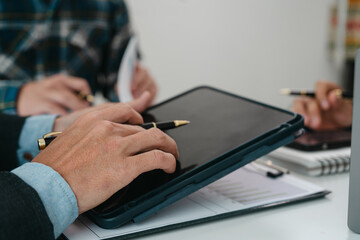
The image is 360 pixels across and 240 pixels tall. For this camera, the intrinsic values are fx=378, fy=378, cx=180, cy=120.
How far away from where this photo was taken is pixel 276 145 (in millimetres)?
438

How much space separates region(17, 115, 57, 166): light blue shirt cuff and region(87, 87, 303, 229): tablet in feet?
0.54

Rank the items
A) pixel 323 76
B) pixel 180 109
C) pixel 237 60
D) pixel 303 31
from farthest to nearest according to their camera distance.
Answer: pixel 323 76 < pixel 303 31 < pixel 237 60 < pixel 180 109

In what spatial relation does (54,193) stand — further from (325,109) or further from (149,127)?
(325,109)

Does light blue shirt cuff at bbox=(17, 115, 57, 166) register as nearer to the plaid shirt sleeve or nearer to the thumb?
the thumb

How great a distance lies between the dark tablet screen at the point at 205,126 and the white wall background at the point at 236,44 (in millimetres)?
1263

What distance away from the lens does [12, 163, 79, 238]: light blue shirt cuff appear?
1.15 ft

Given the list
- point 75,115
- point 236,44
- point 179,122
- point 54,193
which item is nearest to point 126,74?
point 75,115

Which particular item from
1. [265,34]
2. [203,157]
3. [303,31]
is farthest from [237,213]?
[303,31]

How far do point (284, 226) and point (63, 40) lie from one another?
0.94 metres

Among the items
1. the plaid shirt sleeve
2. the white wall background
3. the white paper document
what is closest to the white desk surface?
the white paper document

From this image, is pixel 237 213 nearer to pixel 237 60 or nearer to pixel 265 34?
pixel 237 60

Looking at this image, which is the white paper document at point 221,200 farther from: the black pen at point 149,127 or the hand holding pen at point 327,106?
the hand holding pen at point 327,106

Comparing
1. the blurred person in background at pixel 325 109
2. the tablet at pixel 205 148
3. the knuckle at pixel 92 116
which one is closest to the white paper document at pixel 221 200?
the tablet at pixel 205 148

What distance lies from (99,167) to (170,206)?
0.10 meters
